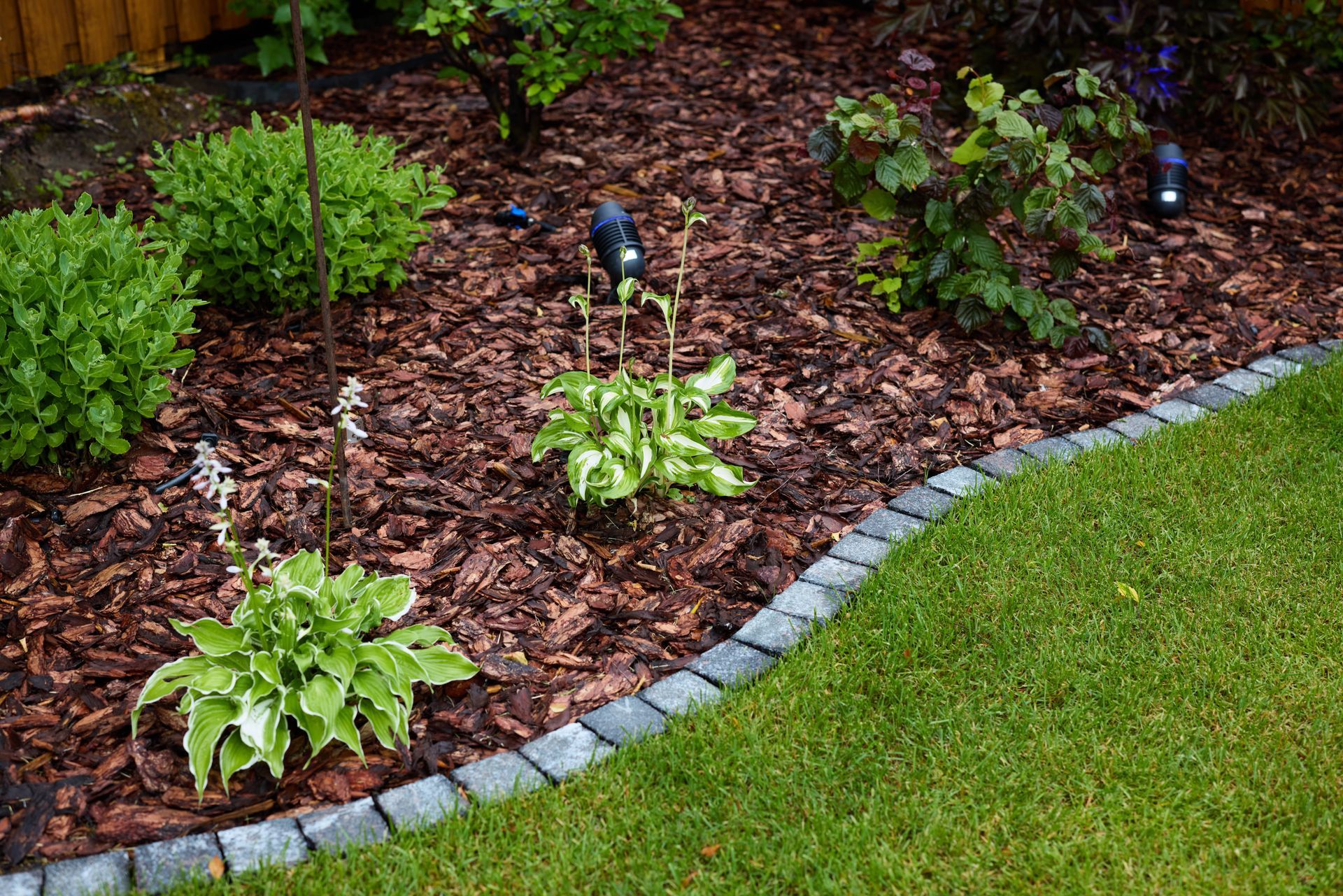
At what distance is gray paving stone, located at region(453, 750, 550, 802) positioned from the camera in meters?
2.30

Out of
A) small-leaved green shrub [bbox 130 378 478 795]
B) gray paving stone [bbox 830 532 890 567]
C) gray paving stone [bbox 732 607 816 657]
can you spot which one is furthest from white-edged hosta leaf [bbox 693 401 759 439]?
small-leaved green shrub [bbox 130 378 478 795]

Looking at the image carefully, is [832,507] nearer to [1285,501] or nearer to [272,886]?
[1285,501]

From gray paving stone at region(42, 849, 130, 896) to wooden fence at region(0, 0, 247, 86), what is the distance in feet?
12.1

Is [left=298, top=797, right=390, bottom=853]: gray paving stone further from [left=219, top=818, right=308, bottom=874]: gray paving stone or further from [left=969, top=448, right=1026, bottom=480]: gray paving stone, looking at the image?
[left=969, top=448, right=1026, bottom=480]: gray paving stone

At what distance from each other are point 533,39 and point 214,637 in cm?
341

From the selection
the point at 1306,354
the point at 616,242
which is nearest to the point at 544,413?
the point at 616,242

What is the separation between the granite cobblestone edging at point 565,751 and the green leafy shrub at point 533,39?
7.84 ft

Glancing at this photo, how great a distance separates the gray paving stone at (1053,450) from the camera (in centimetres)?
345

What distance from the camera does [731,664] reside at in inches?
104

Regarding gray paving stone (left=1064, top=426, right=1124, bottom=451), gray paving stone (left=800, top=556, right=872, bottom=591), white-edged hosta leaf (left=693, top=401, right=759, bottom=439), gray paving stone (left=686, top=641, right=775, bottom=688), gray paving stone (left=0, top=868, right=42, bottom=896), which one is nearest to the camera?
gray paving stone (left=0, top=868, right=42, bottom=896)

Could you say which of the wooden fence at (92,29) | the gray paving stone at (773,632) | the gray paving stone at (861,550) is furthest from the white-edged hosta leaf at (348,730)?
the wooden fence at (92,29)

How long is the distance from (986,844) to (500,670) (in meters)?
1.11

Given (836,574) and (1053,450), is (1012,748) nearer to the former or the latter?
(836,574)

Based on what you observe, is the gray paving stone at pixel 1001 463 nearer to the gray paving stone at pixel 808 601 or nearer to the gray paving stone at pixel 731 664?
the gray paving stone at pixel 808 601
